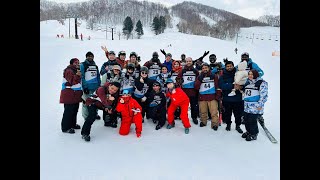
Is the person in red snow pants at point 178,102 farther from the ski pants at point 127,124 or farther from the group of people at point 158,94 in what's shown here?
the ski pants at point 127,124

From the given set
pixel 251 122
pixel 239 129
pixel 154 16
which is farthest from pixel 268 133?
pixel 154 16

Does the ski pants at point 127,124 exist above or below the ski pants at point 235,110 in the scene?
below

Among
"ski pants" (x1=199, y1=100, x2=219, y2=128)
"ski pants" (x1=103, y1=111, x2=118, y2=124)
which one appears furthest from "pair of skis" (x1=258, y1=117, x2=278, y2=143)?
"ski pants" (x1=103, y1=111, x2=118, y2=124)

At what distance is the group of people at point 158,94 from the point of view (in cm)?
538

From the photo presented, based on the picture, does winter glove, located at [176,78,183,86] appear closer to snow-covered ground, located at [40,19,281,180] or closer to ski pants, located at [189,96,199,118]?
ski pants, located at [189,96,199,118]

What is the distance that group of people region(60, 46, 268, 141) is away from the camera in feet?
17.7

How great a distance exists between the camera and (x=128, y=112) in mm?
5656

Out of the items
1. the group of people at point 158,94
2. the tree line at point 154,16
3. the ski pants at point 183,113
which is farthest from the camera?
the tree line at point 154,16

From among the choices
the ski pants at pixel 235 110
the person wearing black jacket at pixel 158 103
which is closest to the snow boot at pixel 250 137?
the ski pants at pixel 235 110

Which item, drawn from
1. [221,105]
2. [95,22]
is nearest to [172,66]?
[221,105]

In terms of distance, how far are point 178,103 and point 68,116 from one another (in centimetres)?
247

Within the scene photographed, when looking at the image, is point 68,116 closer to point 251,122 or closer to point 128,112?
point 128,112

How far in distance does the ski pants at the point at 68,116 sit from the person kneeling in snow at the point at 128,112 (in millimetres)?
965
